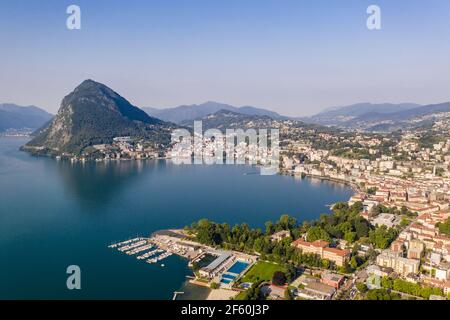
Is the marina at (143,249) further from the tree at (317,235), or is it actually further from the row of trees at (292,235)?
the tree at (317,235)

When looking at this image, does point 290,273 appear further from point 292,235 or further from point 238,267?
point 292,235

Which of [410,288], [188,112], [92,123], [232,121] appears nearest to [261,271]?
[410,288]

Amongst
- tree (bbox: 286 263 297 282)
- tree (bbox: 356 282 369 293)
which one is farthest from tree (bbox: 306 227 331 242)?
tree (bbox: 356 282 369 293)

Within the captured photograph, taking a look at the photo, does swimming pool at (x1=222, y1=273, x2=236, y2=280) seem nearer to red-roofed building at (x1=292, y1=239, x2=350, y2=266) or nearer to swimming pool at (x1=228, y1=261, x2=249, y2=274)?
swimming pool at (x1=228, y1=261, x2=249, y2=274)
